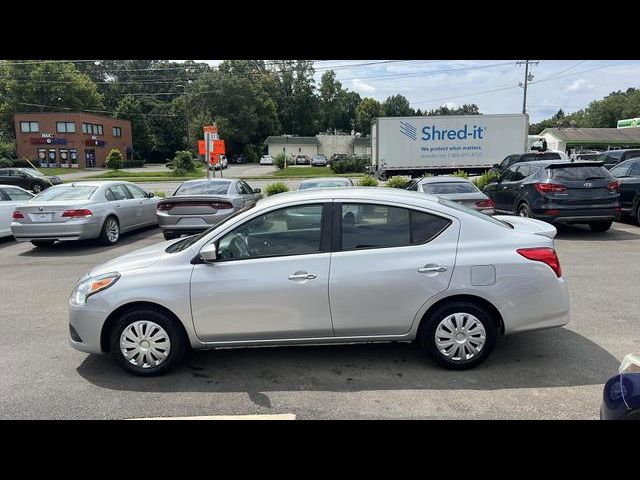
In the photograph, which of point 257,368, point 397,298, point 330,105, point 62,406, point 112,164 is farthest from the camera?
point 330,105

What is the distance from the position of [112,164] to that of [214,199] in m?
51.3

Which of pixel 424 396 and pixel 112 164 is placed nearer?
pixel 424 396

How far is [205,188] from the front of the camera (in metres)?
11.1

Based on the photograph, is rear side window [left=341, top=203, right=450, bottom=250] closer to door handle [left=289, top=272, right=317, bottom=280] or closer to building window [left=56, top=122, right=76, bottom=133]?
door handle [left=289, top=272, right=317, bottom=280]

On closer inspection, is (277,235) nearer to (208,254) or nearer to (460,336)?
(208,254)

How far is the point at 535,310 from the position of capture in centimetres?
414

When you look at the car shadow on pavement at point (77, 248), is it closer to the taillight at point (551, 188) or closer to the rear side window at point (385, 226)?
the rear side window at point (385, 226)

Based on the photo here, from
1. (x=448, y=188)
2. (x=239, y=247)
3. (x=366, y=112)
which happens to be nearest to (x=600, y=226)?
(x=448, y=188)

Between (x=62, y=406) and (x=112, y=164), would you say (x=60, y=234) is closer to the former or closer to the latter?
(x=62, y=406)

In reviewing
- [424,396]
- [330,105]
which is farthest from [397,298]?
[330,105]

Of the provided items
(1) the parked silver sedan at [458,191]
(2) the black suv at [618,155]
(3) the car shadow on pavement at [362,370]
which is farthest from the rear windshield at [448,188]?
(2) the black suv at [618,155]
